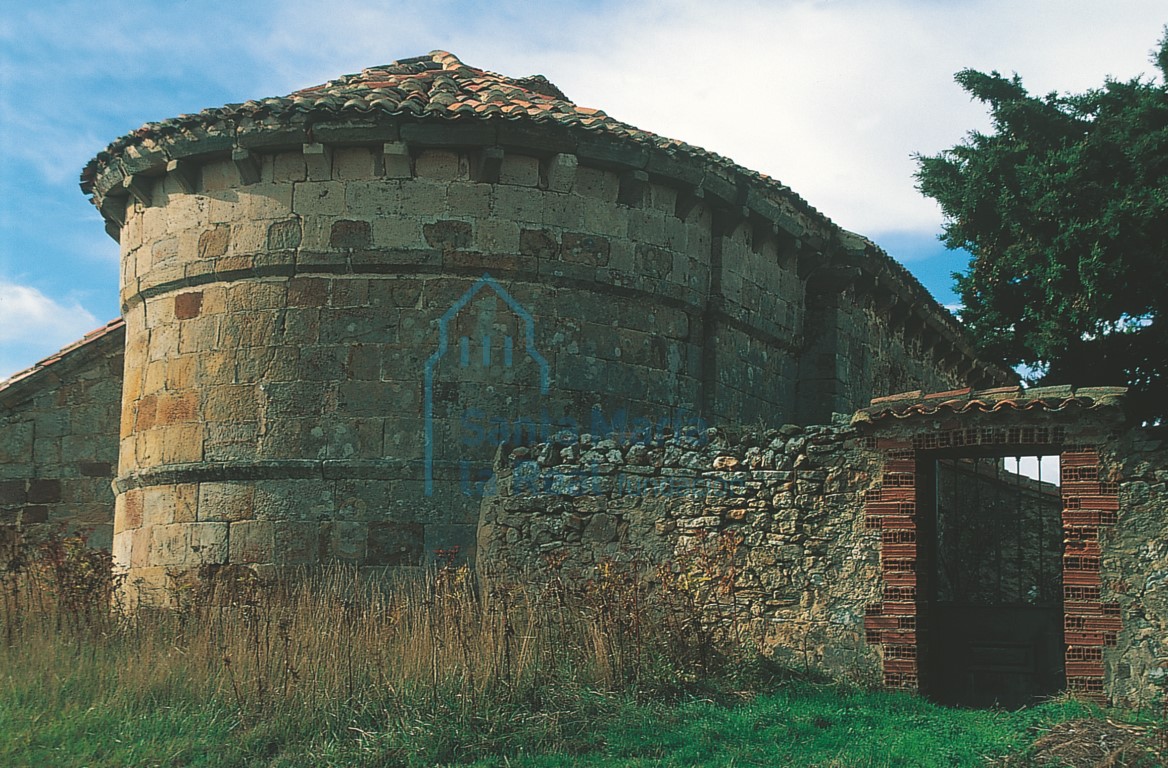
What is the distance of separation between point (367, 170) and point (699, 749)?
6.64m

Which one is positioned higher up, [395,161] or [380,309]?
[395,161]

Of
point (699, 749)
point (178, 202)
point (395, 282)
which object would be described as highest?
point (178, 202)

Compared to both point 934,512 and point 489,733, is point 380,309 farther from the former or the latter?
point 934,512

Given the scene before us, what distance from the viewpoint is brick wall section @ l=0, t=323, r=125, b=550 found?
46.7 ft

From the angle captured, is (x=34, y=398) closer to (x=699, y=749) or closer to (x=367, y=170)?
(x=367, y=170)

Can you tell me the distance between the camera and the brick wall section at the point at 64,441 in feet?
46.7

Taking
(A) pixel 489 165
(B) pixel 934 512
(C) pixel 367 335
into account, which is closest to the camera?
(B) pixel 934 512

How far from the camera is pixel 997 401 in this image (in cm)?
892

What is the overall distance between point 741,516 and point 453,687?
2908 millimetres

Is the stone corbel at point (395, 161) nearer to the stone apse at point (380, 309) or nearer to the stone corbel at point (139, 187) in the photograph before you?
the stone apse at point (380, 309)

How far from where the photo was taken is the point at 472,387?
11758 mm

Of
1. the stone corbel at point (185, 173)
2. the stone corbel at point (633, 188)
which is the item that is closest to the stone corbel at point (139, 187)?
the stone corbel at point (185, 173)

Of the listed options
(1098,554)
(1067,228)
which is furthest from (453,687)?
(1067,228)

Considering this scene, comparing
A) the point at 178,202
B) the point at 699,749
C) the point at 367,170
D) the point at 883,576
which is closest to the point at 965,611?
the point at 883,576
